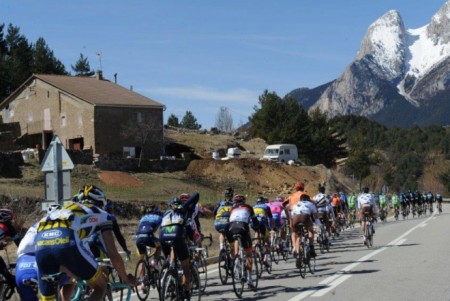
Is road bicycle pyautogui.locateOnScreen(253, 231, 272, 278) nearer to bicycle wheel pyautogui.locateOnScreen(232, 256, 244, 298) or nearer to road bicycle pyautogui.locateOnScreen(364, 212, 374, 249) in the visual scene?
bicycle wheel pyautogui.locateOnScreen(232, 256, 244, 298)

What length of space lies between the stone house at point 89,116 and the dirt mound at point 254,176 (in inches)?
230

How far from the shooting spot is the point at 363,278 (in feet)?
45.6

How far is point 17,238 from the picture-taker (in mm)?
9383

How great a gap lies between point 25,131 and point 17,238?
58.0 m

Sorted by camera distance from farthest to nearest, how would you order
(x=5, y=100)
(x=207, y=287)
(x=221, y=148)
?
(x=221, y=148) → (x=5, y=100) → (x=207, y=287)

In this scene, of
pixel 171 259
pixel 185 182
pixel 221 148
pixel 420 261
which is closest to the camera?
pixel 171 259

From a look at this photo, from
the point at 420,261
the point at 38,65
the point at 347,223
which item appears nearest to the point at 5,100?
the point at 38,65

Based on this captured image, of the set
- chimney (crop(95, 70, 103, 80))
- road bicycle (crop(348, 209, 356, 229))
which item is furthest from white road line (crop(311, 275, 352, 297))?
chimney (crop(95, 70, 103, 80))

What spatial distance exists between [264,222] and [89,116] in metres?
43.6

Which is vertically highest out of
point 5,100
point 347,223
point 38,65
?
point 38,65

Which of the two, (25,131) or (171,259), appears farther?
(25,131)

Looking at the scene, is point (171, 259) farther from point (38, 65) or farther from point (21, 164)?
point (38, 65)

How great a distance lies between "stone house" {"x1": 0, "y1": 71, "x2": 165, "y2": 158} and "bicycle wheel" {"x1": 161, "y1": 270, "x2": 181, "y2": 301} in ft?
158

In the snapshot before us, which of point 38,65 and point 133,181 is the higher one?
point 38,65
